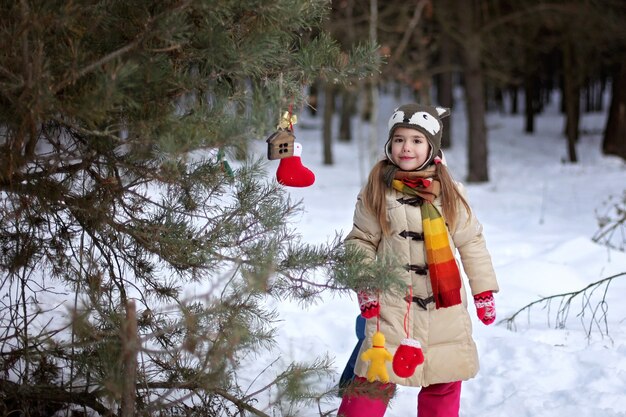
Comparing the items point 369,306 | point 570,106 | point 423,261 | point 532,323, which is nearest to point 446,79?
point 570,106

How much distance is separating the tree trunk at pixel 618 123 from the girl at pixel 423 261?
1537 cm

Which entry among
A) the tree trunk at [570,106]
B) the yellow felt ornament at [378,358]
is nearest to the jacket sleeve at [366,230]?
the yellow felt ornament at [378,358]

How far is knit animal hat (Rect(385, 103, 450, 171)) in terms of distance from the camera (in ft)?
10.5

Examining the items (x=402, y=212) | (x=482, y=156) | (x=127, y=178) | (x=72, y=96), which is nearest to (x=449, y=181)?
(x=402, y=212)

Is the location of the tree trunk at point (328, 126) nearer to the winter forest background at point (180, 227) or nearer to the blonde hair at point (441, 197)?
the winter forest background at point (180, 227)

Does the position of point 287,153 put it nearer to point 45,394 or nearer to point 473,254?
point 473,254

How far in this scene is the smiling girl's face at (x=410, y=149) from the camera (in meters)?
3.23

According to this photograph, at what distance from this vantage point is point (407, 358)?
3.01 meters

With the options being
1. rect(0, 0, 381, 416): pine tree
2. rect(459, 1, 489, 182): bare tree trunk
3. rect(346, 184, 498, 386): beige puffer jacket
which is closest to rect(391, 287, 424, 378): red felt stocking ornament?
rect(346, 184, 498, 386): beige puffer jacket

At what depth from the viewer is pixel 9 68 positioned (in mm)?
2162

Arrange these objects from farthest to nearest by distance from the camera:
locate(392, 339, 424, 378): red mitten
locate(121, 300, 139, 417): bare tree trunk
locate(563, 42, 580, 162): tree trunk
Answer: locate(563, 42, 580, 162): tree trunk → locate(392, 339, 424, 378): red mitten → locate(121, 300, 139, 417): bare tree trunk

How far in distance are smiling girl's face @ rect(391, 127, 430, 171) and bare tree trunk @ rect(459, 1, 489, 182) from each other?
11060 millimetres

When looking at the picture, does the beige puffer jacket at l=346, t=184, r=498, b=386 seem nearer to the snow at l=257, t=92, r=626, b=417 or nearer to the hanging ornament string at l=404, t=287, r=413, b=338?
the hanging ornament string at l=404, t=287, r=413, b=338

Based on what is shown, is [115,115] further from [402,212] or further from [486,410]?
[486,410]
